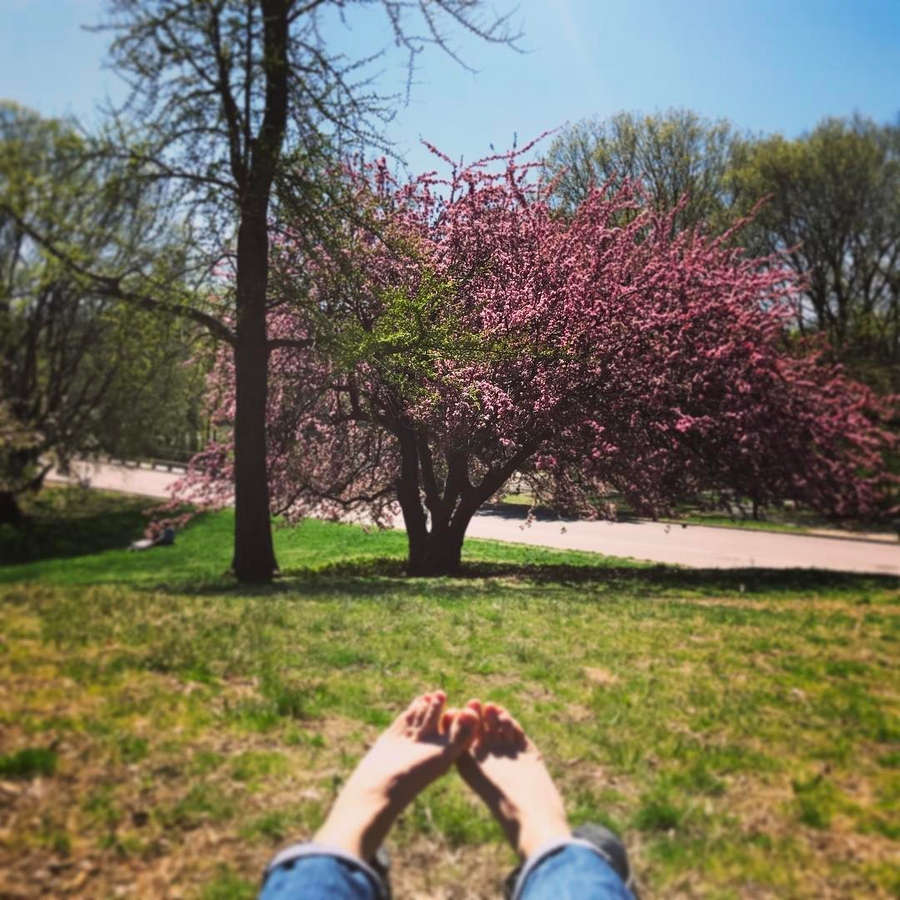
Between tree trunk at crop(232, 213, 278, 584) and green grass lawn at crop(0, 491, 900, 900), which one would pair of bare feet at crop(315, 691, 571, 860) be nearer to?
green grass lawn at crop(0, 491, 900, 900)

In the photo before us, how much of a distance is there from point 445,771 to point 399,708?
2.56 ft

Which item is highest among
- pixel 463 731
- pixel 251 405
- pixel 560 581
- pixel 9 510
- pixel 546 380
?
pixel 546 380

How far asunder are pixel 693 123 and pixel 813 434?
1374 cm

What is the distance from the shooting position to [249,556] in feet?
25.8

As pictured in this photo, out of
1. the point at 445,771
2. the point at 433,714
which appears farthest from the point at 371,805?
the point at 433,714

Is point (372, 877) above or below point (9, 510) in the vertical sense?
below

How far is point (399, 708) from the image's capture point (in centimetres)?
314

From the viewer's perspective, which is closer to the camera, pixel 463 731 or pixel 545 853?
pixel 545 853

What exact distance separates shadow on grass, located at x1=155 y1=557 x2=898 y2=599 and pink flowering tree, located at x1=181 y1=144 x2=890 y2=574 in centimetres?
102

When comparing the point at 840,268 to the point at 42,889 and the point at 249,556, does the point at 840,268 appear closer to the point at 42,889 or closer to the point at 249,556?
the point at 249,556

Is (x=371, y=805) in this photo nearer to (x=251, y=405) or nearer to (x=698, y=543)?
(x=251, y=405)

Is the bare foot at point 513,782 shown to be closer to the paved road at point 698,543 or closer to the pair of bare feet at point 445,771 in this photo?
the pair of bare feet at point 445,771

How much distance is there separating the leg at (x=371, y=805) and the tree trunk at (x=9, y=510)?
9.07 meters

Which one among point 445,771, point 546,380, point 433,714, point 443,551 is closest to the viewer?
point 445,771
